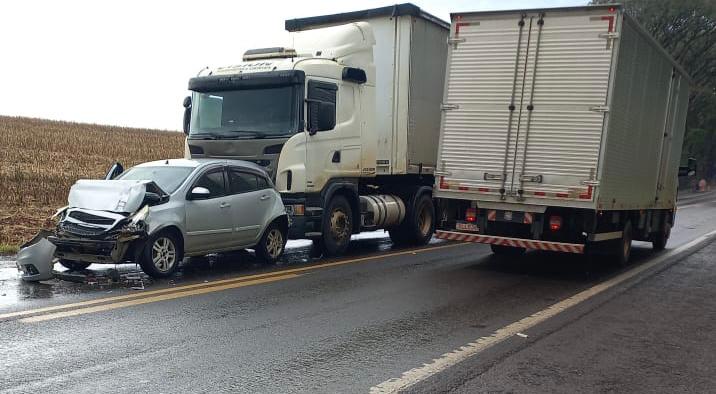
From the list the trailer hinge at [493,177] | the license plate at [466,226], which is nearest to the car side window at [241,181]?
the license plate at [466,226]

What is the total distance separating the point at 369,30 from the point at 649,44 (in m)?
5.02

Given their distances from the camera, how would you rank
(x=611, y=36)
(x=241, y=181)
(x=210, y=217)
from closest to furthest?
(x=611, y=36)
(x=210, y=217)
(x=241, y=181)

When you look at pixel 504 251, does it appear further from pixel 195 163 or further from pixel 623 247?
pixel 195 163

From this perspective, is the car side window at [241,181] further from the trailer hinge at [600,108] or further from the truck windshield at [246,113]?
the trailer hinge at [600,108]

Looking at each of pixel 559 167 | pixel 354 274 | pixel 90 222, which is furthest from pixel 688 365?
pixel 90 222

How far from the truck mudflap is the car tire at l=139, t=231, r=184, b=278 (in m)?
4.10

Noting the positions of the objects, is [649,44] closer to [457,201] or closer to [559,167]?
[559,167]

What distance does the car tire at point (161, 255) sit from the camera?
8.48m

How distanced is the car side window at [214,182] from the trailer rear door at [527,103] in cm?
343

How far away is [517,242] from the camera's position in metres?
9.94

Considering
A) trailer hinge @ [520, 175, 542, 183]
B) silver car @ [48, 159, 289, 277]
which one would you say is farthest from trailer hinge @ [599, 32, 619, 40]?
silver car @ [48, 159, 289, 277]

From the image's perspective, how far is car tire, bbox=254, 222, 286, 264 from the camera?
1045 cm

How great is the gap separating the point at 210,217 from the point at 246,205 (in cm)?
75

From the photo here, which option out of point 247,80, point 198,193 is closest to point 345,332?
point 198,193
